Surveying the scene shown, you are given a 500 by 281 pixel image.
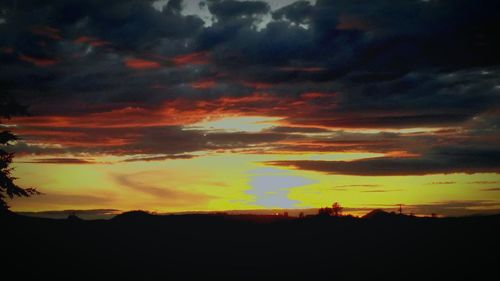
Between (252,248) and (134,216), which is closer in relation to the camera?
(252,248)

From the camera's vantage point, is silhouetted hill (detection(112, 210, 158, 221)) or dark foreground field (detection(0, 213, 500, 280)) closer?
dark foreground field (detection(0, 213, 500, 280))

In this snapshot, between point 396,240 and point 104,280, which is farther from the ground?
point 396,240

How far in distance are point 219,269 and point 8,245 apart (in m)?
14.7

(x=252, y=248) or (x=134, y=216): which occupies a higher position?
(x=134, y=216)

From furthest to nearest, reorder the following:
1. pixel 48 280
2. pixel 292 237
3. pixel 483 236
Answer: pixel 292 237
pixel 483 236
pixel 48 280

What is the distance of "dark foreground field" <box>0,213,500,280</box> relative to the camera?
36.8 meters

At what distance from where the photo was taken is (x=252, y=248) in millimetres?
42594

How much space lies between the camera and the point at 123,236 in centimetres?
4541

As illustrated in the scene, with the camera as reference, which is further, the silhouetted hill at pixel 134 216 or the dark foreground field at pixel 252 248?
the silhouetted hill at pixel 134 216

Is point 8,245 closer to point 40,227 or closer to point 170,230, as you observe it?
point 40,227

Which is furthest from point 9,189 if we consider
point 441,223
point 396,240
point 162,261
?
point 441,223

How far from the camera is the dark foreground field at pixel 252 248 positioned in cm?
3678

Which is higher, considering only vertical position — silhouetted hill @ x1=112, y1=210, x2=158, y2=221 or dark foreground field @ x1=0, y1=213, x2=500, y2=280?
silhouetted hill @ x1=112, y1=210, x2=158, y2=221

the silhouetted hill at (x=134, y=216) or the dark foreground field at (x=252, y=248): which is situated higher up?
the silhouetted hill at (x=134, y=216)
